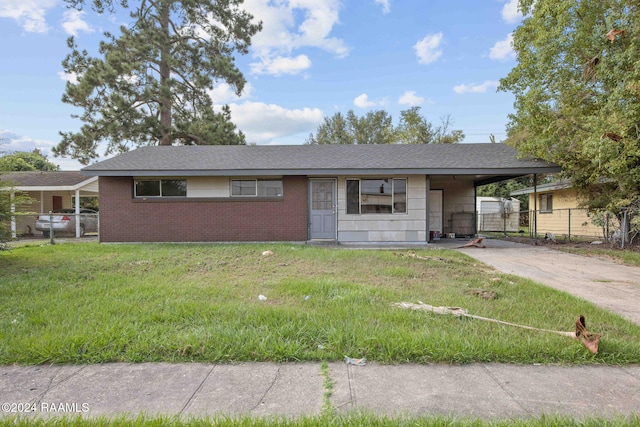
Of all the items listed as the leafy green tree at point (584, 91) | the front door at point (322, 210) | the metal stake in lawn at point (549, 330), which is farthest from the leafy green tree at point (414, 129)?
the metal stake in lawn at point (549, 330)

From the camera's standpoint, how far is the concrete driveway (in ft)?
16.5

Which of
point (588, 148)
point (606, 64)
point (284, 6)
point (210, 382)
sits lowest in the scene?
point (210, 382)

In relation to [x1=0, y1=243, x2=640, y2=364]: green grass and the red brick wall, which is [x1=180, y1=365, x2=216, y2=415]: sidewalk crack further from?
the red brick wall

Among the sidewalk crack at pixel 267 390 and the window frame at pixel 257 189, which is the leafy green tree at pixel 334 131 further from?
the sidewalk crack at pixel 267 390

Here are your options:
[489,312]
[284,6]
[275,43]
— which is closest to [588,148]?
[489,312]

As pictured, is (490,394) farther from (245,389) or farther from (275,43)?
(275,43)

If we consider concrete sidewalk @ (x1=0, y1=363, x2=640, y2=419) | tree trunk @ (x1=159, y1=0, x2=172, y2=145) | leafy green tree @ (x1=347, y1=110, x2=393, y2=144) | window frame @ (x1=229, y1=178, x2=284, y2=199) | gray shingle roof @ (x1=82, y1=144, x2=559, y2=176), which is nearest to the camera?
concrete sidewalk @ (x1=0, y1=363, x2=640, y2=419)

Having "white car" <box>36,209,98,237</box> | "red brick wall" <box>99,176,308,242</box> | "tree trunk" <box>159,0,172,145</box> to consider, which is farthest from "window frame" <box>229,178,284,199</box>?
"tree trunk" <box>159,0,172,145</box>

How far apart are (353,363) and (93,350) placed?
245 centimetres

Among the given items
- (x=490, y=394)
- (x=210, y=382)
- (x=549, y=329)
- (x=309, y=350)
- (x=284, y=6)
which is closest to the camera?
(x=490, y=394)

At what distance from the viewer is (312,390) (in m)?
2.57

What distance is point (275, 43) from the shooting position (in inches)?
795

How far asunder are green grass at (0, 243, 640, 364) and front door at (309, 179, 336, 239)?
199 inches

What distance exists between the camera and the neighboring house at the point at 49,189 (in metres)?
16.1
